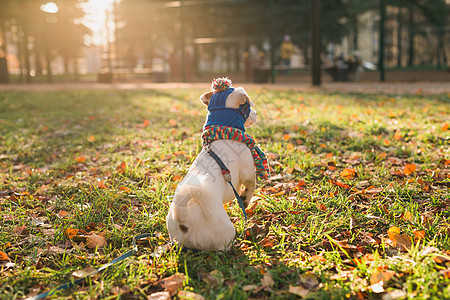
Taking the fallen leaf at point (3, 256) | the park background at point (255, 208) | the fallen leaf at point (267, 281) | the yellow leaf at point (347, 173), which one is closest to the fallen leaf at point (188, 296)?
the park background at point (255, 208)

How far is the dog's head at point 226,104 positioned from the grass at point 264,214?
2.34ft

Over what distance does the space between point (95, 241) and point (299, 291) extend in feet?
4.21

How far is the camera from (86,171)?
13.1ft

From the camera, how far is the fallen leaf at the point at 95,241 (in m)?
2.45

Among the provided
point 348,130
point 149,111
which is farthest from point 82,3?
point 348,130

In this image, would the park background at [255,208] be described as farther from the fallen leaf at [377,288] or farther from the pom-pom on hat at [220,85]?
the pom-pom on hat at [220,85]

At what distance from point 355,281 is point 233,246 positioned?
73 centimetres

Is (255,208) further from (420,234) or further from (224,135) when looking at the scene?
(420,234)

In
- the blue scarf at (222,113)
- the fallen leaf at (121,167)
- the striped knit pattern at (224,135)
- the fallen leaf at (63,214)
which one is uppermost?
the blue scarf at (222,113)

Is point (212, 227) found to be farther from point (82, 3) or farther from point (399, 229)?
point (82, 3)

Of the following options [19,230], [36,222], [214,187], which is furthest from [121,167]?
[214,187]

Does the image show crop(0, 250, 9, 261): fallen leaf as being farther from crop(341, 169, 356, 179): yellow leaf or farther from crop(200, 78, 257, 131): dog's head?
crop(341, 169, 356, 179): yellow leaf

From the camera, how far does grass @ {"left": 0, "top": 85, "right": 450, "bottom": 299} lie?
1987 millimetres

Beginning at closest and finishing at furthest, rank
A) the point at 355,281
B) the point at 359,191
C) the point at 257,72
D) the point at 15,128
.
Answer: the point at 355,281 → the point at 359,191 → the point at 15,128 → the point at 257,72
